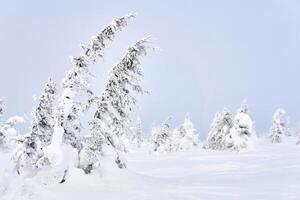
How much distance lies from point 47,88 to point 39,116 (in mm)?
1408

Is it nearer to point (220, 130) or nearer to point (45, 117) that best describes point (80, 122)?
point (45, 117)

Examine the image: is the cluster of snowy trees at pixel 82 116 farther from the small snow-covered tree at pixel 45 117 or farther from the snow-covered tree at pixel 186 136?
the snow-covered tree at pixel 186 136

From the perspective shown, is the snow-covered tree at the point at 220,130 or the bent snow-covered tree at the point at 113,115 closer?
the bent snow-covered tree at the point at 113,115

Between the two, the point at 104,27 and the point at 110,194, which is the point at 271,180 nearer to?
the point at 110,194

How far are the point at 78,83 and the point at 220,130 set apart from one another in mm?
51926

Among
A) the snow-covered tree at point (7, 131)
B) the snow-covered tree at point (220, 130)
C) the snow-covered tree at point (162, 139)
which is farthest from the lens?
the snow-covered tree at point (162, 139)

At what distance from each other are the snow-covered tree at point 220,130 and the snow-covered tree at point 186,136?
12.4 metres

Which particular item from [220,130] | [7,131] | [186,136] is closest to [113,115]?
[7,131]

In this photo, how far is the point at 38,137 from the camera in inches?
916

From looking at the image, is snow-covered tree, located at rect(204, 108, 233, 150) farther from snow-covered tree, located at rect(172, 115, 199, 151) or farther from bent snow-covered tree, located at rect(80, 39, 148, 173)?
bent snow-covered tree, located at rect(80, 39, 148, 173)

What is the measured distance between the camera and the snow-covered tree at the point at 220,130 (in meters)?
71.7

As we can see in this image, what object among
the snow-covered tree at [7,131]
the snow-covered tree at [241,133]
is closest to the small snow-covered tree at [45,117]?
the snow-covered tree at [7,131]

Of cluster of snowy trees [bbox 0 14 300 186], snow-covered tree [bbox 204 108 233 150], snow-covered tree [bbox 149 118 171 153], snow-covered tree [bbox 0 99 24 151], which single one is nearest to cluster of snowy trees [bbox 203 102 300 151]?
snow-covered tree [bbox 204 108 233 150]

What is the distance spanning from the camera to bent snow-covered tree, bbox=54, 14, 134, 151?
23297 millimetres
